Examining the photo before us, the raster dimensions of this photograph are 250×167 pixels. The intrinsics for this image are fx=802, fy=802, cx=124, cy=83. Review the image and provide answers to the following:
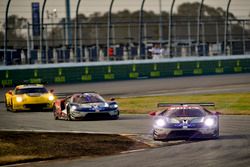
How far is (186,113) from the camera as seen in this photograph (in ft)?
70.3

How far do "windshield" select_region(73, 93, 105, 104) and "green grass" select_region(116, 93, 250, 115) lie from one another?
142 inches

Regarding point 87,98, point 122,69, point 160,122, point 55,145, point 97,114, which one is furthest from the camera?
point 122,69

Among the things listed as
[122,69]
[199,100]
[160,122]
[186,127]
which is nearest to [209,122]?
[186,127]

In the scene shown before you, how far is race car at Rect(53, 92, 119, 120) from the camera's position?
28375mm

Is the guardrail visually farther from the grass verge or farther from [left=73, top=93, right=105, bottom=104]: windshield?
the grass verge

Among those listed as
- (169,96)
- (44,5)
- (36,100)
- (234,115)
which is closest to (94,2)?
(44,5)

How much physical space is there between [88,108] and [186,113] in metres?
7.62

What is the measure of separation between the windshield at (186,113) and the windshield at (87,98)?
7442mm

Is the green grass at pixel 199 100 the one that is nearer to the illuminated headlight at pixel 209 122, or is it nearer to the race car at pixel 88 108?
the race car at pixel 88 108

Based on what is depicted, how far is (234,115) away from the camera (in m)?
29.4

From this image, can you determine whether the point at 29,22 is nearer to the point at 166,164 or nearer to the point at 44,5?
the point at 44,5

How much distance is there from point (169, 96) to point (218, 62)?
15.5 meters

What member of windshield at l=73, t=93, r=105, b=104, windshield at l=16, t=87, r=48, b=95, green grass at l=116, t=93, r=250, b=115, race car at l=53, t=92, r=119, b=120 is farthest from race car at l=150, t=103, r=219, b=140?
windshield at l=16, t=87, r=48, b=95

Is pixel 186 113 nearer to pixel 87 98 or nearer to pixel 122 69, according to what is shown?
pixel 87 98
